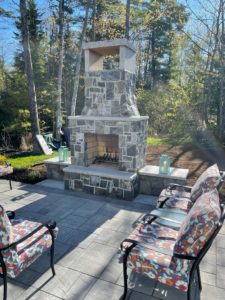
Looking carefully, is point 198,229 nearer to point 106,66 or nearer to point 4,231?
point 4,231

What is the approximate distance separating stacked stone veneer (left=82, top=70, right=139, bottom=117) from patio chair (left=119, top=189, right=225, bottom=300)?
288 cm

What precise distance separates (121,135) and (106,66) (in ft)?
32.7

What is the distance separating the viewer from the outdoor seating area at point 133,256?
1.97 metres

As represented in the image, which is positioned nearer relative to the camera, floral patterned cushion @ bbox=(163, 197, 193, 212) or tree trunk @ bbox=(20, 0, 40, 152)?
floral patterned cushion @ bbox=(163, 197, 193, 212)

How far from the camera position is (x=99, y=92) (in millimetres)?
4785

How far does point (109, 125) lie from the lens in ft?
15.2

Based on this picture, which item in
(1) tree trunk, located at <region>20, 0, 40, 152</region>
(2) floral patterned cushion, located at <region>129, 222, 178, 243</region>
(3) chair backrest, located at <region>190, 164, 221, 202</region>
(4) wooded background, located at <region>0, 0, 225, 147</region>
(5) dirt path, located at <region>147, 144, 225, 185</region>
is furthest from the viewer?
(4) wooded background, located at <region>0, 0, 225, 147</region>

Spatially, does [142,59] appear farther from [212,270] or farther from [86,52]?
[212,270]

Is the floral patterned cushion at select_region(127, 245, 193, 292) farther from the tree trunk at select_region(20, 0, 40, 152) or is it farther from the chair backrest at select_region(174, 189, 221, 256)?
the tree trunk at select_region(20, 0, 40, 152)

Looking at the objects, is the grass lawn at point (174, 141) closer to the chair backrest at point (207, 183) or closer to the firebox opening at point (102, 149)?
the firebox opening at point (102, 149)

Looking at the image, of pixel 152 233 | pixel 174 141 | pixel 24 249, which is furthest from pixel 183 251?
pixel 174 141

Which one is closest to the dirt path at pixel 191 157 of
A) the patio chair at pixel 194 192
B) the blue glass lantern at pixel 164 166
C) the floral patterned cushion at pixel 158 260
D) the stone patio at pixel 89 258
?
the blue glass lantern at pixel 164 166

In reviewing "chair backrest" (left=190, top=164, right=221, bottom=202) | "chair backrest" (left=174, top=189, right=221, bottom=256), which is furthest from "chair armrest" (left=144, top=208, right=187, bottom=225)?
"chair backrest" (left=174, top=189, right=221, bottom=256)

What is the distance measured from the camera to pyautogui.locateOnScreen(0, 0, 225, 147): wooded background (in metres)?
9.46
